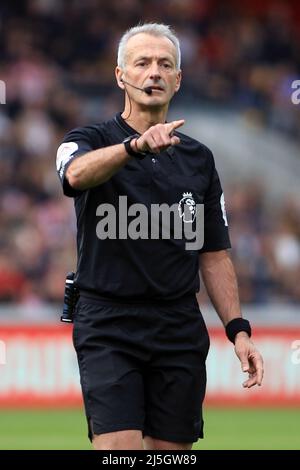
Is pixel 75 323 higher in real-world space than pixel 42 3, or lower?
lower

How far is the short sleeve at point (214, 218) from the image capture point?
642 cm

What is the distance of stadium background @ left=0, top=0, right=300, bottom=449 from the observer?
13.4 metres

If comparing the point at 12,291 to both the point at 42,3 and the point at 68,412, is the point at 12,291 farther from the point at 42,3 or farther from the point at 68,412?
the point at 42,3

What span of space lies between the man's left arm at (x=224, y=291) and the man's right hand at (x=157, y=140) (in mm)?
1250

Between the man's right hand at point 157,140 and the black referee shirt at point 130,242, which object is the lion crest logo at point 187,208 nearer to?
the black referee shirt at point 130,242

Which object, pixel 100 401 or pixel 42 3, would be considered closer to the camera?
pixel 100 401

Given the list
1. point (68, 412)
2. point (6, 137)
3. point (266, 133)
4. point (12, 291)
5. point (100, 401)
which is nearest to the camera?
point (100, 401)

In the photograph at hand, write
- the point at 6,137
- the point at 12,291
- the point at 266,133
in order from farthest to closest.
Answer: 1. the point at 266,133
2. the point at 6,137
3. the point at 12,291

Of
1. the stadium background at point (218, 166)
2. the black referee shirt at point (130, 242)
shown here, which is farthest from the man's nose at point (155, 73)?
the stadium background at point (218, 166)

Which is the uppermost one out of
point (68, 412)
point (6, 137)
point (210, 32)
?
point (210, 32)

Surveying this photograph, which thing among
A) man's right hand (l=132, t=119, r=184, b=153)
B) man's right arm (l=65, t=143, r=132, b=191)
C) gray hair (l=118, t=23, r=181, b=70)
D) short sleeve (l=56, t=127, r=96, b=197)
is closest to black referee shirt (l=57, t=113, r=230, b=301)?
short sleeve (l=56, t=127, r=96, b=197)

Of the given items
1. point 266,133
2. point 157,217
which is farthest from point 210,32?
point 157,217

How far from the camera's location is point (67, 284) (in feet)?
20.1
